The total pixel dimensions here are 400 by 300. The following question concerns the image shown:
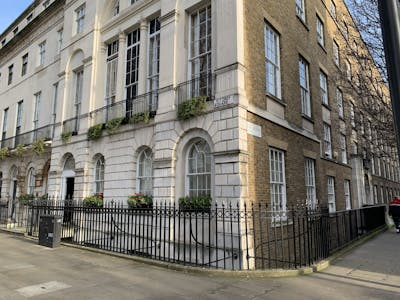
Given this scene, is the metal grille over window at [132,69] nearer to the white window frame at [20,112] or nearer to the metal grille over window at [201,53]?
the metal grille over window at [201,53]

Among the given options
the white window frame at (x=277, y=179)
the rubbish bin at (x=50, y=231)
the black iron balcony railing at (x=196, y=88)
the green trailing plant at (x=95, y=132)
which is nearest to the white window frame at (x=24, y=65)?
the green trailing plant at (x=95, y=132)

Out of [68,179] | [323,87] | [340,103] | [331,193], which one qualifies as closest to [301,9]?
[323,87]

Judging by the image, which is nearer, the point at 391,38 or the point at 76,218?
the point at 391,38

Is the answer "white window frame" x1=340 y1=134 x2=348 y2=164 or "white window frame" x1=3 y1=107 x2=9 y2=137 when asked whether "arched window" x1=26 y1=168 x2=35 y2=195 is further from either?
"white window frame" x1=340 y1=134 x2=348 y2=164

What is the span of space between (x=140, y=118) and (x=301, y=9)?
33.2ft

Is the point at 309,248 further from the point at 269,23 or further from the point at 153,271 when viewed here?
the point at 269,23

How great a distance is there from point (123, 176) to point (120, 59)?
18.1 feet

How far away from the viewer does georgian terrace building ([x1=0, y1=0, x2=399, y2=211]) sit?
9719 millimetres

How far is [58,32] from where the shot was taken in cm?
2036

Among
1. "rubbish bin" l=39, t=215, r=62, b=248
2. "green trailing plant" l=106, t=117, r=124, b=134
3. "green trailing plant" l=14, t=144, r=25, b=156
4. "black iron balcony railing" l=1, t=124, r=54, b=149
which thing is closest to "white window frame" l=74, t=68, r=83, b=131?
"black iron balcony railing" l=1, t=124, r=54, b=149

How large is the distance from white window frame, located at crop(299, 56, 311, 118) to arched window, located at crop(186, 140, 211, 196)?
655 cm

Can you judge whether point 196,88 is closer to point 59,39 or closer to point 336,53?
point 59,39

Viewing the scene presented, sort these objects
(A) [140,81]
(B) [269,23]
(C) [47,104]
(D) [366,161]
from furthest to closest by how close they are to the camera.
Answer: (D) [366,161] → (C) [47,104] → (A) [140,81] → (B) [269,23]

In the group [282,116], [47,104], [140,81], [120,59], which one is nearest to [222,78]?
[282,116]
